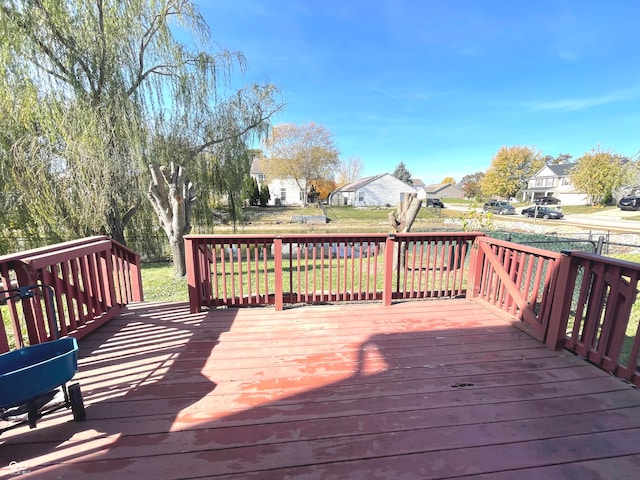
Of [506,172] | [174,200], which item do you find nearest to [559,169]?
[506,172]

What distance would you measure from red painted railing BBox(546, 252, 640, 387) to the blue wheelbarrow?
3219mm

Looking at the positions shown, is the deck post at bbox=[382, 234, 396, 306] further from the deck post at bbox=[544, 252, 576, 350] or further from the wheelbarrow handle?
the wheelbarrow handle

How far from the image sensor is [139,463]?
1358 millimetres

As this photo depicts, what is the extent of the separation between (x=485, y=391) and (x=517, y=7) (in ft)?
22.0

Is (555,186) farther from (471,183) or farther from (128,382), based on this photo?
(128,382)

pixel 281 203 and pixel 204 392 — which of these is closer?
pixel 204 392

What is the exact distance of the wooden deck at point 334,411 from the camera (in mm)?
1352

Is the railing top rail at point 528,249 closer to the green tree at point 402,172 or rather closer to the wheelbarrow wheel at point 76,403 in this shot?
the wheelbarrow wheel at point 76,403

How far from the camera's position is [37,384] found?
1.39 meters

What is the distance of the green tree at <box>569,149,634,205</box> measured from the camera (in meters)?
22.8

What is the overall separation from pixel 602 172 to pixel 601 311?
2961 cm

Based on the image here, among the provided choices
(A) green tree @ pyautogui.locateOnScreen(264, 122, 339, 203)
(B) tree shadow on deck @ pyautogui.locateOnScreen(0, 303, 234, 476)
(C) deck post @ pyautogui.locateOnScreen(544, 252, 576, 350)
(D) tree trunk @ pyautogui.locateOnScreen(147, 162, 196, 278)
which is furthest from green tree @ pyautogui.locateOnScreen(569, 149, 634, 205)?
(B) tree shadow on deck @ pyautogui.locateOnScreen(0, 303, 234, 476)

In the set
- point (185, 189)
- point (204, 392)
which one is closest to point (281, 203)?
point (185, 189)

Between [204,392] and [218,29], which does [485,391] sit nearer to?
[204,392]
